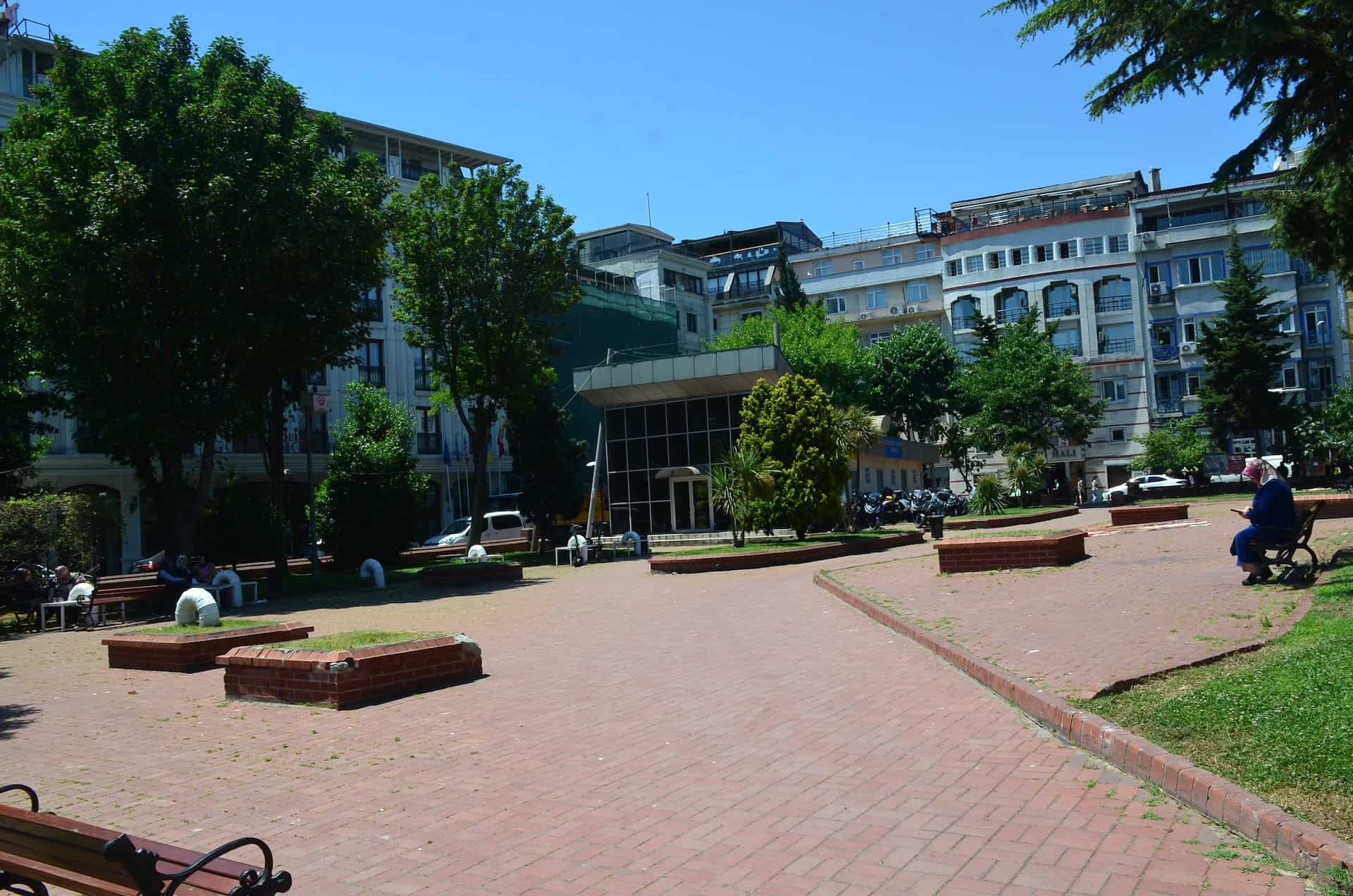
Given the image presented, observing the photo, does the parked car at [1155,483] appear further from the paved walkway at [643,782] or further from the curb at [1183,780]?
the curb at [1183,780]

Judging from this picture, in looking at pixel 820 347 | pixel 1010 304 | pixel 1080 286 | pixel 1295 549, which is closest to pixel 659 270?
pixel 820 347

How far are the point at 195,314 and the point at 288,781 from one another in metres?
19.1

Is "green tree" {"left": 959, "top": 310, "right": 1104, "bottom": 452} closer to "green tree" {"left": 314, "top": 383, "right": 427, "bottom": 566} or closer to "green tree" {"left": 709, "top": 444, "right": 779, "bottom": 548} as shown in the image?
"green tree" {"left": 709, "top": 444, "right": 779, "bottom": 548}

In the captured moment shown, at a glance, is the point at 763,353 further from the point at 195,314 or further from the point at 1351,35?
the point at 1351,35

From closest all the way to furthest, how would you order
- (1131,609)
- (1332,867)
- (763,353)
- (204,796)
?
(1332,867)
(204,796)
(1131,609)
(763,353)

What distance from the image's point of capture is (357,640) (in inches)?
375

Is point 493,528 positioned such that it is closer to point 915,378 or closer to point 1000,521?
point 1000,521

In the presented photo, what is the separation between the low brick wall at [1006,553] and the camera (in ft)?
53.0

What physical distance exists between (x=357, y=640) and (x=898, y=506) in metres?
33.1

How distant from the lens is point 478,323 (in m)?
33.2

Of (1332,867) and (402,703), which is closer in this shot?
(1332,867)

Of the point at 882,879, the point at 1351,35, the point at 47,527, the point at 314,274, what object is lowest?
the point at 882,879

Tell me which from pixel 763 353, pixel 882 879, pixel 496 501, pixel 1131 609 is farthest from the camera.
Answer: pixel 496 501

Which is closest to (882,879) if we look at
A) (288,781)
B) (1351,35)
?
(288,781)
